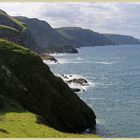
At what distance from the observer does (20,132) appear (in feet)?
132

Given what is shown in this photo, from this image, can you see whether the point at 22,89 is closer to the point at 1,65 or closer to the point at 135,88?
the point at 1,65

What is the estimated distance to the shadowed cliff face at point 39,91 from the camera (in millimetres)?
54625

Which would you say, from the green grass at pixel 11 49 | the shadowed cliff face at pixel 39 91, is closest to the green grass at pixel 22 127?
the shadowed cliff face at pixel 39 91

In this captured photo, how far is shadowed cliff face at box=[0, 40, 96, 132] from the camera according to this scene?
2151 inches

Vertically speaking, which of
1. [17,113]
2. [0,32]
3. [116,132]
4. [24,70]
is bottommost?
[116,132]

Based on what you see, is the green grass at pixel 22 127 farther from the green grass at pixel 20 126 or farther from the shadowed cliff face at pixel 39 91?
the shadowed cliff face at pixel 39 91

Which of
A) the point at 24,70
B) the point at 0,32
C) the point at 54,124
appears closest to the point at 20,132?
the point at 54,124

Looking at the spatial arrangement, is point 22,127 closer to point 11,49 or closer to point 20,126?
point 20,126

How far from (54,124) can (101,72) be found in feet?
334

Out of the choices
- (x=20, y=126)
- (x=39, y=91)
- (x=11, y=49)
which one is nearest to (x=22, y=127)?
(x=20, y=126)

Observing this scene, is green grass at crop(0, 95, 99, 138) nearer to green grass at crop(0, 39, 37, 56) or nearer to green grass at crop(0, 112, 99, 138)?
green grass at crop(0, 112, 99, 138)

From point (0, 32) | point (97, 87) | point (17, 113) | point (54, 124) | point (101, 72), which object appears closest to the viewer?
point (17, 113)

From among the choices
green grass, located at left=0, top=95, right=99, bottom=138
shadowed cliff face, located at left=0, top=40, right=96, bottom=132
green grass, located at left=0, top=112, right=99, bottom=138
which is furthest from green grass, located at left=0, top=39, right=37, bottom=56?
green grass, located at left=0, top=112, right=99, bottom=138

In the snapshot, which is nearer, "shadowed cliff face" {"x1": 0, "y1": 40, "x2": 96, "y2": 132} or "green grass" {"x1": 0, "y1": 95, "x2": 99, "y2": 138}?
"green grass" {"x1": 0, "y1": 95, "x2": 99, "y2": 138}
